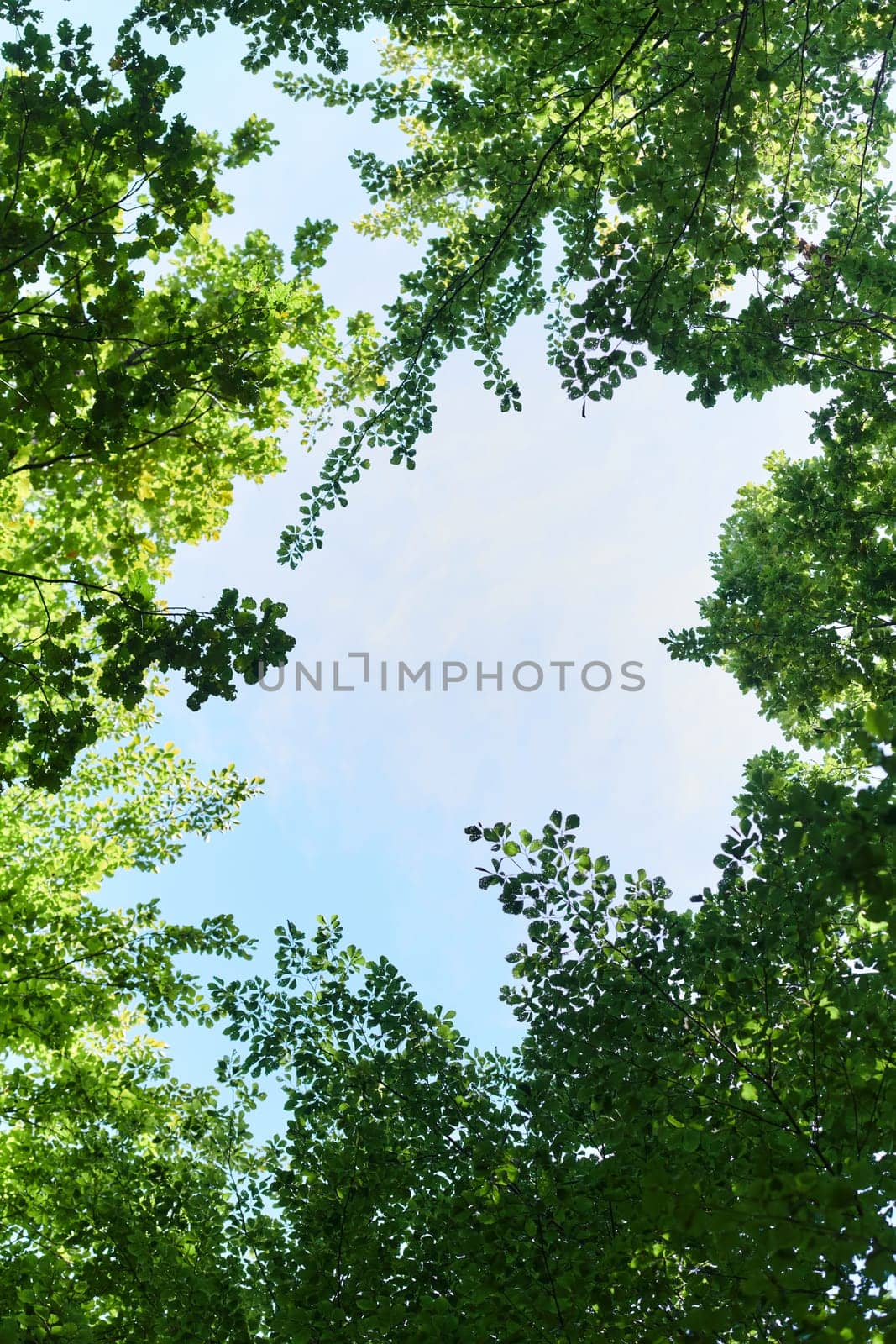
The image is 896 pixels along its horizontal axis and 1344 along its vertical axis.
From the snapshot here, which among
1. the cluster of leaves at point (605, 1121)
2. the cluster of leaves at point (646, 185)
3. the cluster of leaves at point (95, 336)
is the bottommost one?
the cluster of leaves at point (605, 1121)

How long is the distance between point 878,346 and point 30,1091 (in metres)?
9.02

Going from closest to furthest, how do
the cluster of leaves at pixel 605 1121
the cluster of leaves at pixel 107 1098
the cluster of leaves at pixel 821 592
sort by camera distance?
the cluster of leaves at pixel 605 1121
the cluster of leaves at pixel 107 1098
the cluster of leaves at pixel 821 592

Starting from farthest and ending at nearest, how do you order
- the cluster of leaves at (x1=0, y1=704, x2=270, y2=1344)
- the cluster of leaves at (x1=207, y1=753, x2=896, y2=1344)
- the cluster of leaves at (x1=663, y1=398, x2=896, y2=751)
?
the cluster of leaves at (x1=663, y1=398, x2=896, y2=751)
the cluster of leaves at (x1=0, y1=704, x2=270, y2=1344)
the cluster of leaves at (x1=207, y1=753, x2=896, y2=1344)

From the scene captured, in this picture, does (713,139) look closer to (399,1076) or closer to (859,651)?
(859,651)

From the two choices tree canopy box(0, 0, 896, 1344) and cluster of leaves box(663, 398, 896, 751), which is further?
cluster of leaves box(663, 398, 896, 751)

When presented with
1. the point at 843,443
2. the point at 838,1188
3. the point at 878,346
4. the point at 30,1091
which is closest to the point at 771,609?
the point at 843,443

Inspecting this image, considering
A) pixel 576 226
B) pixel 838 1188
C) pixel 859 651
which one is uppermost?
pixel 576 226

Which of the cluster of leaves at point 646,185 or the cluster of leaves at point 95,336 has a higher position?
the cluster of leaves at point 646,185

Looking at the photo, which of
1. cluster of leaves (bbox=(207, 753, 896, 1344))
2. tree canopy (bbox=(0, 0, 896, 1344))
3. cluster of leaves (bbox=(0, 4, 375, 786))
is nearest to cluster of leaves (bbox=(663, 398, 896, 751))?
tree canopy (bbox=(0, 0, 896, 1344))

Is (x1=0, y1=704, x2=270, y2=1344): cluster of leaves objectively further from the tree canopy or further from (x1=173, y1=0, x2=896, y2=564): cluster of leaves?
(x1=173, y1=0, x2=896, y2=564): cluster of leaves

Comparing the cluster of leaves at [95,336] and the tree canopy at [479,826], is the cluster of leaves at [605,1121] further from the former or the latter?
the cluster of leaves at [95,336]

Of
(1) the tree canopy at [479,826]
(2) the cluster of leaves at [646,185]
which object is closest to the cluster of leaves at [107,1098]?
(1) the tree canopy at [479,826]

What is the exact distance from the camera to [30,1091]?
6.46m

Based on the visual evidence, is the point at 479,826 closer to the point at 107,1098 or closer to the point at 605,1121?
the point at 605,1121
